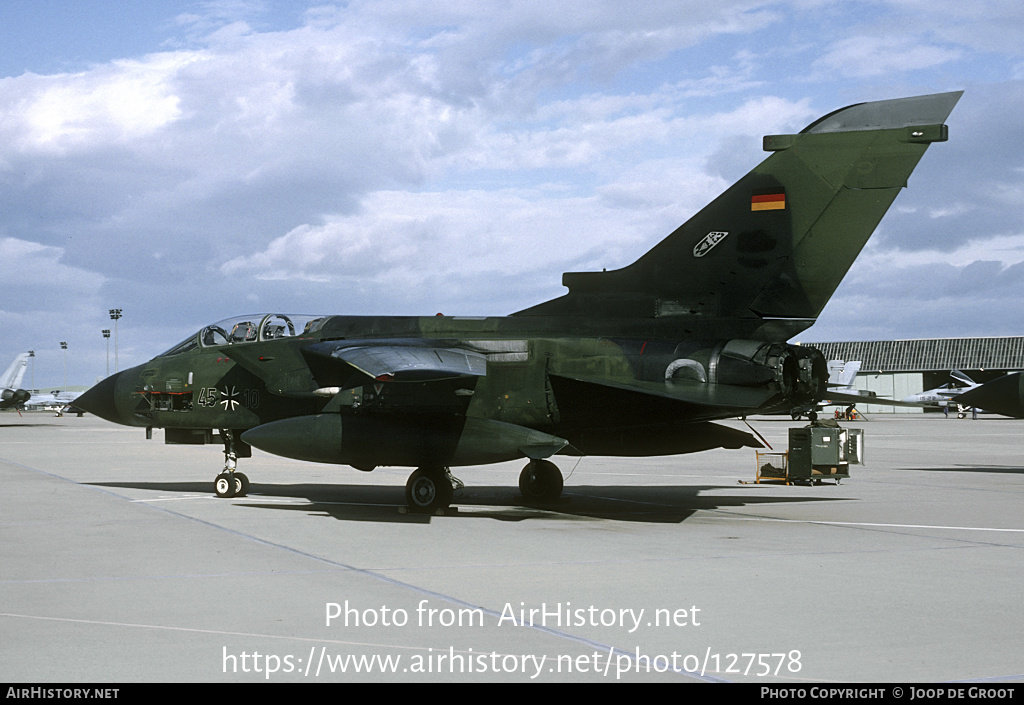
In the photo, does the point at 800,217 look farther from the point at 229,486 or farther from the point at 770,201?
the point at 229,486

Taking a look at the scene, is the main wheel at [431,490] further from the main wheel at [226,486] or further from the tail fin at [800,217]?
the main wheel at [226,486]

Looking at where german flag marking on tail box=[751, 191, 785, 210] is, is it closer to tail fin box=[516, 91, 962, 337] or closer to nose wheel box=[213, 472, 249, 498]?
tail fin box=[516, 91, 962, 337]

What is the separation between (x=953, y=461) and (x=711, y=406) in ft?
58.7

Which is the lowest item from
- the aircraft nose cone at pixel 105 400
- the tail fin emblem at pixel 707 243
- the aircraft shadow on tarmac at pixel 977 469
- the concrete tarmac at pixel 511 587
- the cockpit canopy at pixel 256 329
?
the aircraft shadow on tarmac at pixel 977 469

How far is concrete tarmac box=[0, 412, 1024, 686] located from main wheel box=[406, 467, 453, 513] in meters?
0.27

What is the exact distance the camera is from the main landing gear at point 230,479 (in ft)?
55.8

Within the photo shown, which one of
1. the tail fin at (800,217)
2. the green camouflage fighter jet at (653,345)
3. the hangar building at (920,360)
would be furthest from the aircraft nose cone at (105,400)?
the hangar building at (920,360)

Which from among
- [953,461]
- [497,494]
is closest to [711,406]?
[497,494]

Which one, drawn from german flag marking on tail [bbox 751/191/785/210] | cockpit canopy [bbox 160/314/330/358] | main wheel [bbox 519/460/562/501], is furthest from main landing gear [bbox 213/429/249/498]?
german flag marking on tail [bbox 751/191/785/210]

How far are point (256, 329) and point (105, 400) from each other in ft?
11.6

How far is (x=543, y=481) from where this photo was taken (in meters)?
17.0

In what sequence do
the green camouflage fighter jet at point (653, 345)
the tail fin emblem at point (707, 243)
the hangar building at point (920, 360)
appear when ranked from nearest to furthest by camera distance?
the green camouflage fighter jet at point (653, 345), the tail fin emblem at point (707, 243), the hangar building at point (920, 360)

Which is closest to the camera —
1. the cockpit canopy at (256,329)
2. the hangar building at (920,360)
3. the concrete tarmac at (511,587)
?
the concrete tarmac at (511,587)

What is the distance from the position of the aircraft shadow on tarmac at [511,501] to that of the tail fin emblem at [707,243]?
157 inches
